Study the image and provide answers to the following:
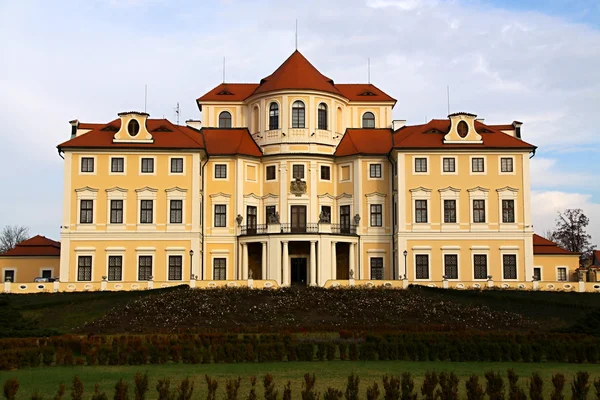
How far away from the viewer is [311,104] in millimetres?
50406

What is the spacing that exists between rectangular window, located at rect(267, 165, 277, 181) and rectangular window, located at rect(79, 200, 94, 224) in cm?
1053

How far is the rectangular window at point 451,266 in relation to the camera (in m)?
46.7

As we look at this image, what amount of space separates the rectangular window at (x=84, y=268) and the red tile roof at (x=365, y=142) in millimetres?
15897

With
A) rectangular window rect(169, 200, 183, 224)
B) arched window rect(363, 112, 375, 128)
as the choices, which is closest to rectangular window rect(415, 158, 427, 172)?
arched window rect(363, 112, 375, 128)

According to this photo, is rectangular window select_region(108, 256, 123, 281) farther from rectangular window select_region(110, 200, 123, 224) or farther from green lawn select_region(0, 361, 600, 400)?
green lawn select_region(0, 361, 600, 400)

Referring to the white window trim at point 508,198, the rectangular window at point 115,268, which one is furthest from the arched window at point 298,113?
the rectangular window at point 115,268

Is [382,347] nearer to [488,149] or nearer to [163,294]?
[163,294]

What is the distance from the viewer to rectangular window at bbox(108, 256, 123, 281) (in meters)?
46.1

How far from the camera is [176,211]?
47094 millimetres

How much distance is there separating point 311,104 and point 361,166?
194 inches

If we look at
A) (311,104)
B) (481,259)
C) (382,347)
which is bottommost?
(382,347)

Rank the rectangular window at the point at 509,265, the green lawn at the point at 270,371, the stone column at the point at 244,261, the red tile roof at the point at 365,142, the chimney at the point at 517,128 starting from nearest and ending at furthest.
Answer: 1. the green lawn at the point at 270,371
2. the rectangular window at the point at 509,265
3. the stone column at the point at 244,261
4. the red tile roof at the point at 365,142
5. the chimney at the point at 517,128

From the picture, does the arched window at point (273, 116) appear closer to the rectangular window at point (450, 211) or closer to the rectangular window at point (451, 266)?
the rectangular window at point (450, 211)

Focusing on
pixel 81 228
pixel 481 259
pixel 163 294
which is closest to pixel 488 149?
pixel 481 259
